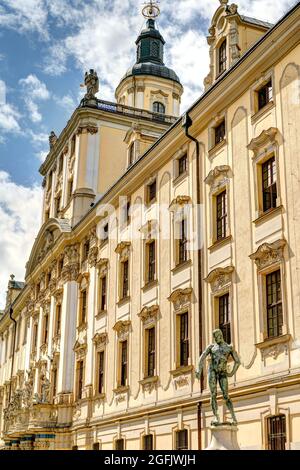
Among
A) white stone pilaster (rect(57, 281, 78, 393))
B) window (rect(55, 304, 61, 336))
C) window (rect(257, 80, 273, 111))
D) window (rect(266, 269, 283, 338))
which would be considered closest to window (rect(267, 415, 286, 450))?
window (rect(266, 269, 283, 338))

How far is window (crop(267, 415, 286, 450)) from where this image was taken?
1795 centimetres

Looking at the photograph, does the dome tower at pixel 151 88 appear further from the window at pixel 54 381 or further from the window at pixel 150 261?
the window at pixel 150 261

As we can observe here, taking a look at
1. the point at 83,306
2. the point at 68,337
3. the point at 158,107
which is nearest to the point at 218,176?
the point at 83,306

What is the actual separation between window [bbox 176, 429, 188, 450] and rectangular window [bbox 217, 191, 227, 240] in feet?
22.6

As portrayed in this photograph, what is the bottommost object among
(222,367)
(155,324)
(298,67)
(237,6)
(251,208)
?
(222,367)

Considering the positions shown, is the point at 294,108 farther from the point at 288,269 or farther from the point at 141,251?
the point at 141,251

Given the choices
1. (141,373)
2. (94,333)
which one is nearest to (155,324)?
(141,373)

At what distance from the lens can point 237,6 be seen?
81.4ft

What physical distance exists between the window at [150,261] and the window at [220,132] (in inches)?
227

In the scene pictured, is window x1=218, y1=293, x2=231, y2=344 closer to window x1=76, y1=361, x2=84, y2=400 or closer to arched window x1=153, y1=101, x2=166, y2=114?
window x1=76, y1=361, x2=84, y2=400

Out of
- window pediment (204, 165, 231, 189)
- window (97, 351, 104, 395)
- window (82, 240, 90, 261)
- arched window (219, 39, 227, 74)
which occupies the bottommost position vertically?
window (97, 351, 104, 395)

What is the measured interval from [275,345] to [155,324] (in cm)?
833

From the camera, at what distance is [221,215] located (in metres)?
23.3

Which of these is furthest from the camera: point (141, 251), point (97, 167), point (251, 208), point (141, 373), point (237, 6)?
point (97, 167)
